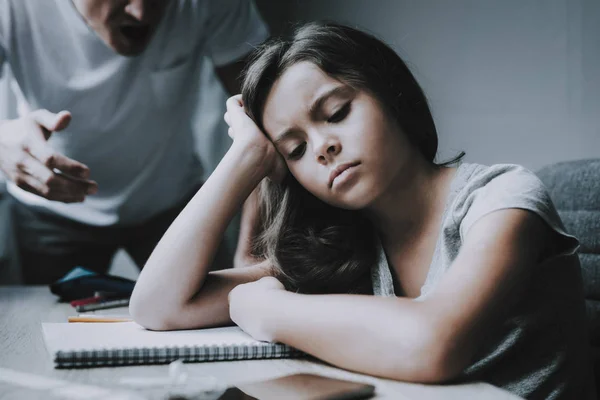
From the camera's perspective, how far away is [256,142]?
102 centimetres

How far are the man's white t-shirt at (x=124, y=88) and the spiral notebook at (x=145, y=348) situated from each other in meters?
0.82

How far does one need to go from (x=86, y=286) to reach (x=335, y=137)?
728mm

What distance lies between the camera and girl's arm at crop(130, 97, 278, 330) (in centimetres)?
88

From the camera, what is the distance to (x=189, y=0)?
163cm

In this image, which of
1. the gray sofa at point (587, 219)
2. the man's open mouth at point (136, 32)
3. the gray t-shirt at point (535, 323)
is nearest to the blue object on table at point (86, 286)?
the man's open mouth at point (136, 32)

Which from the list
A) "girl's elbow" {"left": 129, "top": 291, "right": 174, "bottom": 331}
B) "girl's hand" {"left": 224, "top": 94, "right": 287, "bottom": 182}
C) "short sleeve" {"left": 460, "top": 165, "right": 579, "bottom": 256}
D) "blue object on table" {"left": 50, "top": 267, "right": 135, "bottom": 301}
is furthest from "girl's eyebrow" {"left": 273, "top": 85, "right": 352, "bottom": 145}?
"blue object on table" {"left": 50, "top": 267, "right": 135, "bottom": 301}

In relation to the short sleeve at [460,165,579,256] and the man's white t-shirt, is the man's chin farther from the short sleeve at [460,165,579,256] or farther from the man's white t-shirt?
the short sleeve at [460,165,579,256]

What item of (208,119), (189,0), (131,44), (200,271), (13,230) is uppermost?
(189,0)

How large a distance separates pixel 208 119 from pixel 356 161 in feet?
2.66

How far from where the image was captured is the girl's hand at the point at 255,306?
0.73m

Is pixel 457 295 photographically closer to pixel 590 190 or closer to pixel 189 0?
pixel 590 190

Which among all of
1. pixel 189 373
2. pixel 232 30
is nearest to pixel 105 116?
pixel 232 30

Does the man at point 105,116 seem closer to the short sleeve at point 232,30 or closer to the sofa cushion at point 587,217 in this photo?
the short sleeve at point 232,30

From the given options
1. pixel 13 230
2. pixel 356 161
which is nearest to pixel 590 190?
pixel 356 161
